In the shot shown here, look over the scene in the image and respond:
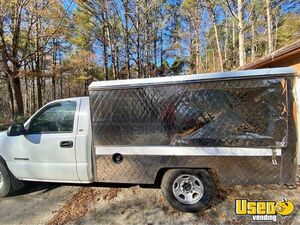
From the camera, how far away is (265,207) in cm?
370

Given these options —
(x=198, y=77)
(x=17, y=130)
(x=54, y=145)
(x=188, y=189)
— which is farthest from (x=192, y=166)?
(x=17, y=130)

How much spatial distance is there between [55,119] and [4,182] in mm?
1607

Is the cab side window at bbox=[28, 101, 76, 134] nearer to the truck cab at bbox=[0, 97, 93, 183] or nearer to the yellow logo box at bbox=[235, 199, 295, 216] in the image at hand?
the truck cab at bbox=[0, 97, 93, 183]

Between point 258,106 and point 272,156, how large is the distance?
0.69 metres

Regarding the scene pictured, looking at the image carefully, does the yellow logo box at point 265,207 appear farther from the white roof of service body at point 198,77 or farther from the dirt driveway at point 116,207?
the white roof of service body at point 198,77

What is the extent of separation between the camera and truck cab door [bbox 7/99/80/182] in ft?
12.9

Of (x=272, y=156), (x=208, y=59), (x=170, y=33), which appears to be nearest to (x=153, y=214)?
(x=272, y=156)

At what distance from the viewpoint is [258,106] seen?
3197 millimetres

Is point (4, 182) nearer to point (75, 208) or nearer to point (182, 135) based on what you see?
point (75, 208)

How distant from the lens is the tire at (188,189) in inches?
139

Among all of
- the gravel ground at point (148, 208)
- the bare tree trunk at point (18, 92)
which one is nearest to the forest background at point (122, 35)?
the bare tree trunk at point (18, 92)

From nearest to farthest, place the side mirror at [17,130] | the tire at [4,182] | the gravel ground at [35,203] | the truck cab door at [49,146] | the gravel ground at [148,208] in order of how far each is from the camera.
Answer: the gravel ground at [148,208] < the gravel ground at [35,203] < the truck cab door at [49,146] < the side mirror at [17,130] < the tire at [4,182]

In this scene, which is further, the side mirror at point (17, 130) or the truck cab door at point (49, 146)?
the side mirror at point (17, 130)

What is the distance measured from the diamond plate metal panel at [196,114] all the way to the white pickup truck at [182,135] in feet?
0.04
